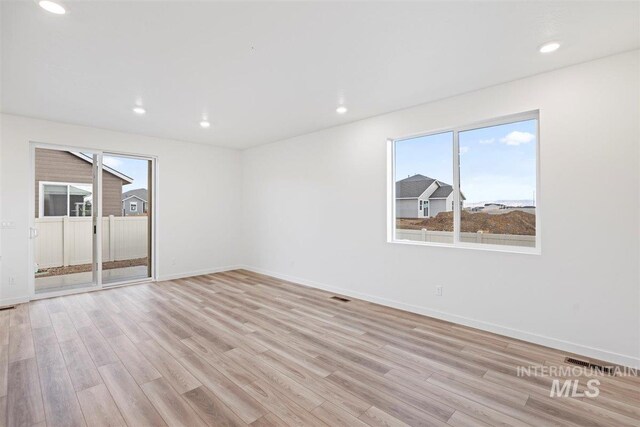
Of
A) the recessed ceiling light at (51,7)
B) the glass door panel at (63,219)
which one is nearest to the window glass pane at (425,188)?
the recessed ceiling light at (51,7)

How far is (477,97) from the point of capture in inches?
131

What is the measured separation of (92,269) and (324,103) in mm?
4895

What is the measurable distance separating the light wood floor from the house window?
1.72 meters

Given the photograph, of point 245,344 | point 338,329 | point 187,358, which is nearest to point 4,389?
point 187,358

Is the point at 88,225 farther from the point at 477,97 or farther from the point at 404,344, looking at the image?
the point at 477,97

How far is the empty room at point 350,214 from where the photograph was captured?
207cm

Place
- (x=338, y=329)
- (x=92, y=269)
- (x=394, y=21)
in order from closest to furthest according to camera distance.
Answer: (x=394, y=21) → (x=338, y=329) → (x=92, y=269)

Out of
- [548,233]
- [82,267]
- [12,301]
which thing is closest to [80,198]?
[82,267]

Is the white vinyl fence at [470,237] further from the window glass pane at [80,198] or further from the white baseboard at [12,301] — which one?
the white baseboard at [12,301]

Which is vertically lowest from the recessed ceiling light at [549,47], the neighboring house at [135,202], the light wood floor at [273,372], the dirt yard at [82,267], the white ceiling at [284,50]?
the light wood floor at [273,372]

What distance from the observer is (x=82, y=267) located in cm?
545

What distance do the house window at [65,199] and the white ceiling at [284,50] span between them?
1368 mm

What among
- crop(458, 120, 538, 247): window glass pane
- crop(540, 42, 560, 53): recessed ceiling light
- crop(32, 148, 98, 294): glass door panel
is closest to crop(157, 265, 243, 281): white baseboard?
crop(32, 148, 98, 294): glass door panel

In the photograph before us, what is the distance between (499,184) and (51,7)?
4283 mm
